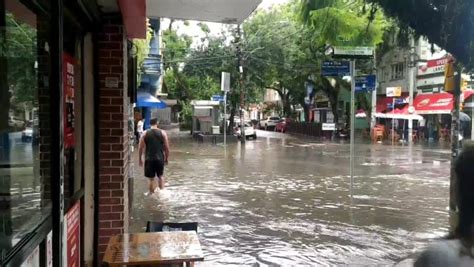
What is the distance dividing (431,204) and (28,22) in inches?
379

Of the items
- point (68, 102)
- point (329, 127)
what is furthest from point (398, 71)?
point (68, 102)

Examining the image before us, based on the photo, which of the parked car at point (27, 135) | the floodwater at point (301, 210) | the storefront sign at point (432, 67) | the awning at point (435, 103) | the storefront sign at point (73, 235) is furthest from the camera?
the storefront sign at point (432, 67)

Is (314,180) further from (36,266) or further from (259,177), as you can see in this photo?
(36,266)

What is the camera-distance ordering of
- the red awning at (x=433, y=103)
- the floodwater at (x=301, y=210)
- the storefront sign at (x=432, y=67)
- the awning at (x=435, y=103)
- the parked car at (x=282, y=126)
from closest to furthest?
the floodwater at (x=301, y=210) < the awning at (x=435, y=103) < the red awning at (x=433, y=103) < the storefront sign at (x=432, y=67) < the parked car at (x=282, y=126)

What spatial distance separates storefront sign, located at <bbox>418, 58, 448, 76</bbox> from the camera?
3475 centimetres

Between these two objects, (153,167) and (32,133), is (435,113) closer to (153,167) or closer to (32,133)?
(153,167)

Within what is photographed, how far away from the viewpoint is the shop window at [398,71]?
134 feet

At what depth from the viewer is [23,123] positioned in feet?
9.12

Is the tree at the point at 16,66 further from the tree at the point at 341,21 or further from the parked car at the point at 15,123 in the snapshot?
the tree at the point at 341,21

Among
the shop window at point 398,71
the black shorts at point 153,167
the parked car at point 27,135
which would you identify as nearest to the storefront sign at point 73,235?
the parked car at point 27,135

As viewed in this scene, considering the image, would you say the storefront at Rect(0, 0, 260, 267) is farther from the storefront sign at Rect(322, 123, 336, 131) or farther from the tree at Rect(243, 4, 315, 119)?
the storefront sign at Rect(322, 123, 336, 131)

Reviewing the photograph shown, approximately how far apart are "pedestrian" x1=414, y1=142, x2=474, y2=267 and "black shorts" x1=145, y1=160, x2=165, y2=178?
952cm

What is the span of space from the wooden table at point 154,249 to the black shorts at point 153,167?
6.49m

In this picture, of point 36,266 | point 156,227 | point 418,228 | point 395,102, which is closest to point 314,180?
point 418,228
